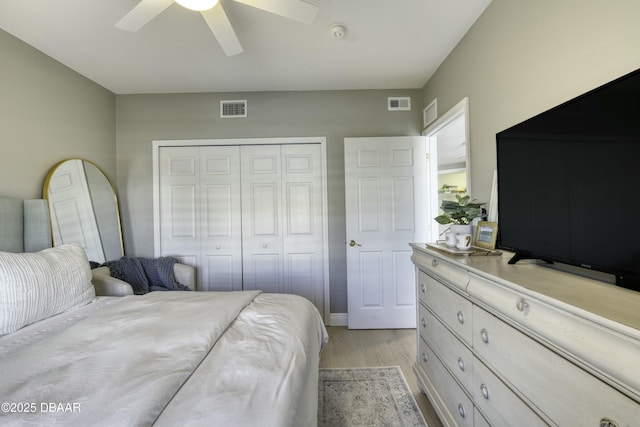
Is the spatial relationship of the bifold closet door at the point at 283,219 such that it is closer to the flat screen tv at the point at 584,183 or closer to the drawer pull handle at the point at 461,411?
the drawer pull handle at the point at 461,411

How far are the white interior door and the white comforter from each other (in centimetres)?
151

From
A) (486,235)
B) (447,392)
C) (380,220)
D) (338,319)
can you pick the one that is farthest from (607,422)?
(338,319)

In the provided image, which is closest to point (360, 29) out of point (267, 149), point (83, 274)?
point (267, 149)

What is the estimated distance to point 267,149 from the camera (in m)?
3.05

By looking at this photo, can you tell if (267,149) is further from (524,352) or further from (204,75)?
(524,352)

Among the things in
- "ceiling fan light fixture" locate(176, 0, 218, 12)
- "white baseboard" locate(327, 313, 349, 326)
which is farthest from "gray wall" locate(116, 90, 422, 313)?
"ceiling fan light fixture" locate(176, 0, 218, 12)

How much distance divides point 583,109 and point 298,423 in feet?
4.48

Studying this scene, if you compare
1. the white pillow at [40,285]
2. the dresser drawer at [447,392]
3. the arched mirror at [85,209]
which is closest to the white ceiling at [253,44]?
A: the arched mirror at [85,209]

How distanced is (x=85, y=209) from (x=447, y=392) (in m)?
3.30

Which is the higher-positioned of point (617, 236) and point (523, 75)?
point (523, 75)

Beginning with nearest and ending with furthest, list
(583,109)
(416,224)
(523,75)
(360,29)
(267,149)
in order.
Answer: (583,109)
(523,75)
(360,29)
(416,224)
(267,149)

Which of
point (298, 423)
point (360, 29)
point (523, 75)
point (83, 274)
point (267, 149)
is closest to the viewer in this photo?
point (298, 423)

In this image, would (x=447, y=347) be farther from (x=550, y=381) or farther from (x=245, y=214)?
(x=245, y=214)

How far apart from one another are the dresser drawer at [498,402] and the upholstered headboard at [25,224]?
2.90 m
